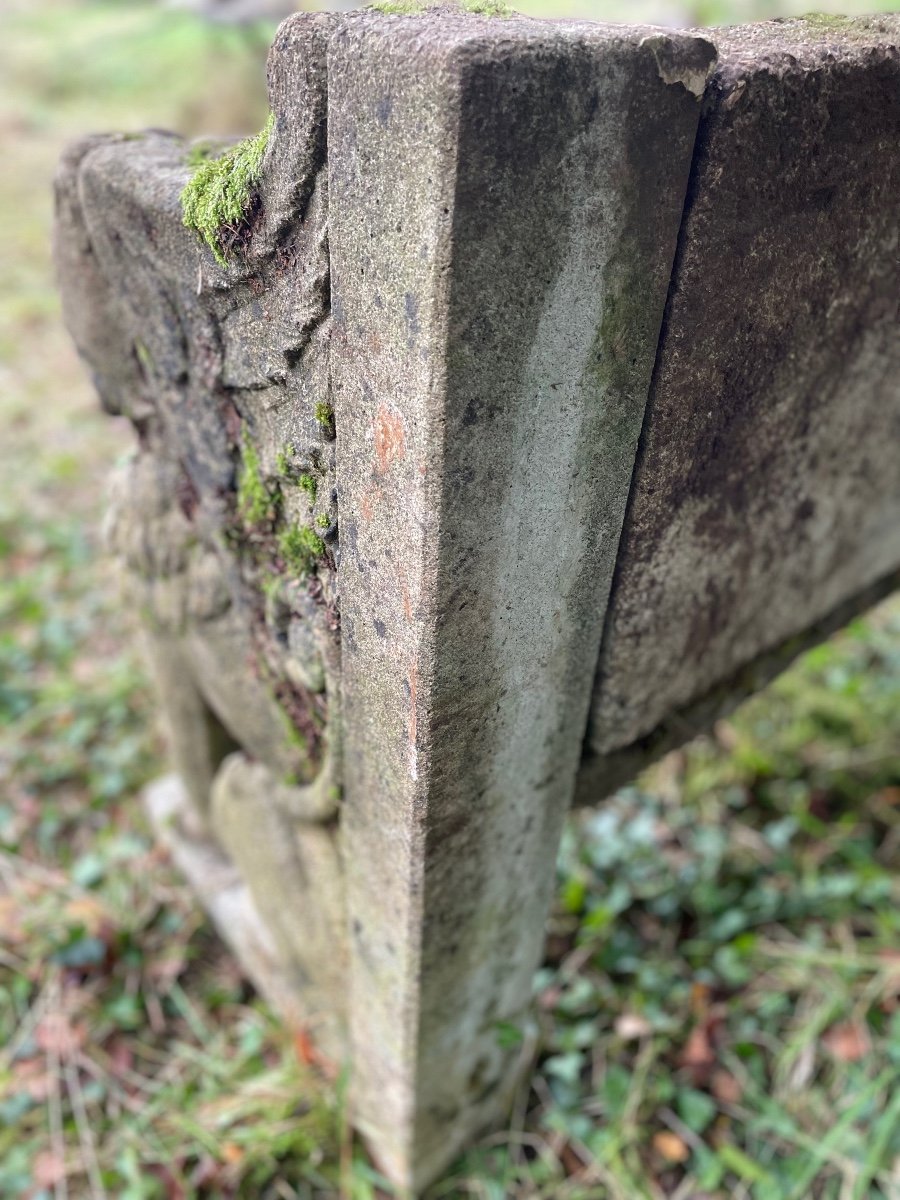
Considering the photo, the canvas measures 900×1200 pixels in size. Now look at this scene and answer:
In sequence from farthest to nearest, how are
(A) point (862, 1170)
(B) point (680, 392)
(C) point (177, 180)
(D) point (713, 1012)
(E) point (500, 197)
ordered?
(D) point (713, 1012) < (A) point (862, 1170) < (C) point (177, 180) < (B) point (680, 392) < (E) point (500, 197)

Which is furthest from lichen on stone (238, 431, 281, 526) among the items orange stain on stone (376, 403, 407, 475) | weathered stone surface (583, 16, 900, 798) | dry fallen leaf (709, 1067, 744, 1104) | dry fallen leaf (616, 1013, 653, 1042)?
dry fallen leaf (709, 1067, 744, 1104)

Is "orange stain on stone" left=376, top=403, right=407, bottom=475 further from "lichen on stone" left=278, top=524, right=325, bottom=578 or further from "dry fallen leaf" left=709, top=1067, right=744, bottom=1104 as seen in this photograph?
"dry fallen leaf" left=709, top=1067, right=744, bottom=1104

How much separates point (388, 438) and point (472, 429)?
9 cm

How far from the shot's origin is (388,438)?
756 mm

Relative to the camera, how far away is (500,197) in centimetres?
63

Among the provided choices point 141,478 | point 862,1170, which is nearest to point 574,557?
point 141,478

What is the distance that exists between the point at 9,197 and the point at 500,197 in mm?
7236

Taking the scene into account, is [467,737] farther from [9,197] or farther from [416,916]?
[9,197]

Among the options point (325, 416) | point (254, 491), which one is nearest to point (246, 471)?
point (254, 491)

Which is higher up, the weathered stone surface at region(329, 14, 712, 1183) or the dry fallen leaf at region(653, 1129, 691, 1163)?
the weathered stone surface at region(329, 14, 712, 1183)

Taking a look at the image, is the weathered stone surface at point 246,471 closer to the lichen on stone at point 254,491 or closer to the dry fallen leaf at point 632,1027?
the lichen on stone at point 254,491

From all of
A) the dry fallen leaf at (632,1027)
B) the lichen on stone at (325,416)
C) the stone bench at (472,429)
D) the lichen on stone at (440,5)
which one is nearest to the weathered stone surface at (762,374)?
the stone bench at (472,429)

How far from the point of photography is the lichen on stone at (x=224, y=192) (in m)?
0.79

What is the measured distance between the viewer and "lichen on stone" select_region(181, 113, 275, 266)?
0.79m
